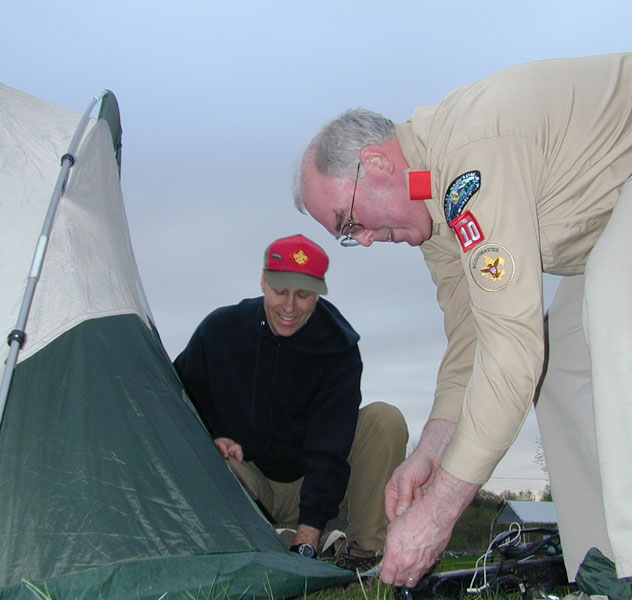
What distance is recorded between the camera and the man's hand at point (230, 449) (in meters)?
3.45

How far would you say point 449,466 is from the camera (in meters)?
1.66

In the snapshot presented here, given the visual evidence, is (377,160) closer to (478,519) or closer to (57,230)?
(57,230)

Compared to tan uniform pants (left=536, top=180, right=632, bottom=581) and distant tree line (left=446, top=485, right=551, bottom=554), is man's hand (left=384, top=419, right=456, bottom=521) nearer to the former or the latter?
tan uniform pants (left=536, top=180, right=632, bottom=581)

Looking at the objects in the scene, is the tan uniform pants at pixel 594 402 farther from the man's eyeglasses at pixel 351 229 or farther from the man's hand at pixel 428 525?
the man's eyeglasses at pixel 351 229

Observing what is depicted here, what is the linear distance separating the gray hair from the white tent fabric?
92 cm

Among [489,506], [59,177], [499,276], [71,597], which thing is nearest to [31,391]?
[71,597]

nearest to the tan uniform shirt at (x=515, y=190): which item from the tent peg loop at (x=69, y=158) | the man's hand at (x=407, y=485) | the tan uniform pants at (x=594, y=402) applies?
the tan uniform pants at (x=594, y=402)

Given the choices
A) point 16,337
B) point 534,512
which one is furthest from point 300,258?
point 534,512

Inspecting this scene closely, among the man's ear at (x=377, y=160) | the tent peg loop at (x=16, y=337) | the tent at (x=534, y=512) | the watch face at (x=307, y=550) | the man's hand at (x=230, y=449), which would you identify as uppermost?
the man's ear at (x=377, y=160)

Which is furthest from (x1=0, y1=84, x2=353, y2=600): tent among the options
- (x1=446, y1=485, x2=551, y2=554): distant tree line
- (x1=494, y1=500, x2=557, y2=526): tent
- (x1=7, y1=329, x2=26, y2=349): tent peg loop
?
(x1=446, y1=485, x2=551, y2=554): distant tree line

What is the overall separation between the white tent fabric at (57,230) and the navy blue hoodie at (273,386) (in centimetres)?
85

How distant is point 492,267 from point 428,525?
62cm

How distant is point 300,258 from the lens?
3.64m

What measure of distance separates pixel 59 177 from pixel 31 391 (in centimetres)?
89
